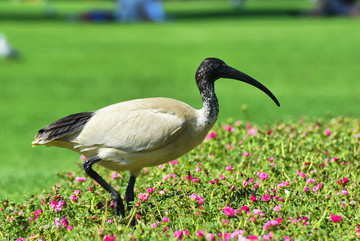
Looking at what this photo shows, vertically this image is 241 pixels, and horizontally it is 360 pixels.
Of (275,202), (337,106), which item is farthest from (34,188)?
(337,106)

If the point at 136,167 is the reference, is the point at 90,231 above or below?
below

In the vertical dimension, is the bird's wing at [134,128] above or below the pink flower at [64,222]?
above

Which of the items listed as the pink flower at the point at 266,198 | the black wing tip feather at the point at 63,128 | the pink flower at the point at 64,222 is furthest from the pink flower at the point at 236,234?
the black wing tip feather at the point at 63,128

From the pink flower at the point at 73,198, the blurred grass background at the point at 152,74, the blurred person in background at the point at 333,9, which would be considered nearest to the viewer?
the pink flower at the point at 73,198

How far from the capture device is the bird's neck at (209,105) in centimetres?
459

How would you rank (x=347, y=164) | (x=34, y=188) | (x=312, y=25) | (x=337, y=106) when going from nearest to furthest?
1. (x=347, y=164)
2. (x=34, y=188)
3. (x=337, y=106)
4. (x=312, y=25)

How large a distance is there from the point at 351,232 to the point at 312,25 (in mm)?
27554

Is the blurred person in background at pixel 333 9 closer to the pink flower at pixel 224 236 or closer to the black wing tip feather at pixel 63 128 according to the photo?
the black wing tip feather at pixel 63 128

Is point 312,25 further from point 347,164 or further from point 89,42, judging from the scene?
point 347,164

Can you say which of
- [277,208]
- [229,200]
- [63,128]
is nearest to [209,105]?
[229,200]

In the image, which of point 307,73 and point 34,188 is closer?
point 34,188

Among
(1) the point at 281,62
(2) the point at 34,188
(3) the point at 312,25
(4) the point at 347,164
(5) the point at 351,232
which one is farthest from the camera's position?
(3) the point at 312,25

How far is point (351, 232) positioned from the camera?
3867mm

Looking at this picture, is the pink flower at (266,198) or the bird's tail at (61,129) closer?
the pink flower at (266,198)
